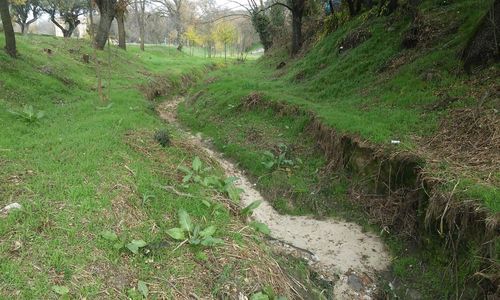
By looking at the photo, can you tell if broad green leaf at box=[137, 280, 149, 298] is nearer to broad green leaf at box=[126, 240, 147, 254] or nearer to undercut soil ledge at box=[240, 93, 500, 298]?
broad green leaf at box=[126, 240, 147, 254]

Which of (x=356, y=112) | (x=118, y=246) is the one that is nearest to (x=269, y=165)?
(x=356, y=112)

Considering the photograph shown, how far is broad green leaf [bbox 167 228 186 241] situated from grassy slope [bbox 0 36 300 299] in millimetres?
105

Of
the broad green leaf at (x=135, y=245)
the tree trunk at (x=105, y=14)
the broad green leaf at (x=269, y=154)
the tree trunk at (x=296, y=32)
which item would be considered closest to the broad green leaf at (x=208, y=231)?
the broad green leaf at (x=135, y=245)

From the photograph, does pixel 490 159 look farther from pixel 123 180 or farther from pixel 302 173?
pixel 123 180

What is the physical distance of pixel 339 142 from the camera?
29.5 ft

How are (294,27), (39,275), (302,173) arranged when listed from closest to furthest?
1. (39,275)
2. (302,173)
3. (294,27)

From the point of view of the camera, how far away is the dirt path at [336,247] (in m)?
5.96

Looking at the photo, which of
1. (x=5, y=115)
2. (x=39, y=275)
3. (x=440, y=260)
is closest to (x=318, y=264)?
(x=440, y=260)

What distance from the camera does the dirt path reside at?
596 centimetres

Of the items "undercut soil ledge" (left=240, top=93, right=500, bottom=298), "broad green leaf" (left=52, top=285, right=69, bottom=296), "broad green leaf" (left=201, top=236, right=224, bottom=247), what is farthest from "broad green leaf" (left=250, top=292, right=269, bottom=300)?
"undercut soil ledge" (left=240, top=93, right=500, bottom=298)

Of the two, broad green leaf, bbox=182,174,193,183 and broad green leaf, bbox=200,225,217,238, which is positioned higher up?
broad green leaf, bbox=182,174,193,183

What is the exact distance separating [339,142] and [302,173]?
115 cm

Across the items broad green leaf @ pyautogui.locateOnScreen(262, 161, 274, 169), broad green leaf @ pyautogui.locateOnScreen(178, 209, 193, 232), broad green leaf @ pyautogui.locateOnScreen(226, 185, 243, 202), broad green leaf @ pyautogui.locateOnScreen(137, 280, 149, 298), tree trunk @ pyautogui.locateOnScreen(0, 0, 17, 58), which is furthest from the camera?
tree trunk @ pyautogui.locateOnScreen(0, 0, 17, 58)

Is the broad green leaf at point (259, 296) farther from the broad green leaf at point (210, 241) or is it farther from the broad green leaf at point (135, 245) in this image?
the broad green leaf at point (135, 245)
